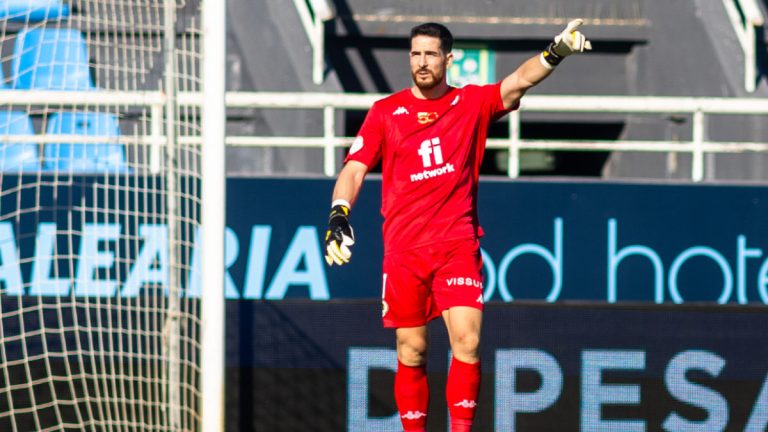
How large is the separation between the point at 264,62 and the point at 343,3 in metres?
1.19

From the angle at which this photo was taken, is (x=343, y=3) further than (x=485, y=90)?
Yes

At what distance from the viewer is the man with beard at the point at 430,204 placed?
555cm

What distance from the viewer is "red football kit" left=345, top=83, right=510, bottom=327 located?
5609mm

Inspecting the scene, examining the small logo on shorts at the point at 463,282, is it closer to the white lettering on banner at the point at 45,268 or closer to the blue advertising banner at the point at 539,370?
the blue advertising banner at the point at 539,370

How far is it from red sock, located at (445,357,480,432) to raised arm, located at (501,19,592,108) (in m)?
1.18

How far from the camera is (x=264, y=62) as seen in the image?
1235 cm

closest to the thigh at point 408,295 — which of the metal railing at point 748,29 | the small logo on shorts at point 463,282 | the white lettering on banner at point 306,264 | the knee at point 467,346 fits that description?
the small logo on shorts at point 463,282

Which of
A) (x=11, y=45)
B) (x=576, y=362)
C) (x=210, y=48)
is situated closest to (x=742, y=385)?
(x=576, y=362)

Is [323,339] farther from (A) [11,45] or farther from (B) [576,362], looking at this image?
(A) [11,45]

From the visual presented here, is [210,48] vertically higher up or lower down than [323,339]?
higher up

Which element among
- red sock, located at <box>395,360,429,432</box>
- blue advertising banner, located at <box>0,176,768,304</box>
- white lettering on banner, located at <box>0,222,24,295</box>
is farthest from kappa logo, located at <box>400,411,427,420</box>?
white lettering on banner, located at <box>0,222,24,295</box>

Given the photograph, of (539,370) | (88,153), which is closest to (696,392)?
(539,370)

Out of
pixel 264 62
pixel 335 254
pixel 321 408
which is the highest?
pixel 264 62

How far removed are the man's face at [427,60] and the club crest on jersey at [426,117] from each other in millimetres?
125
